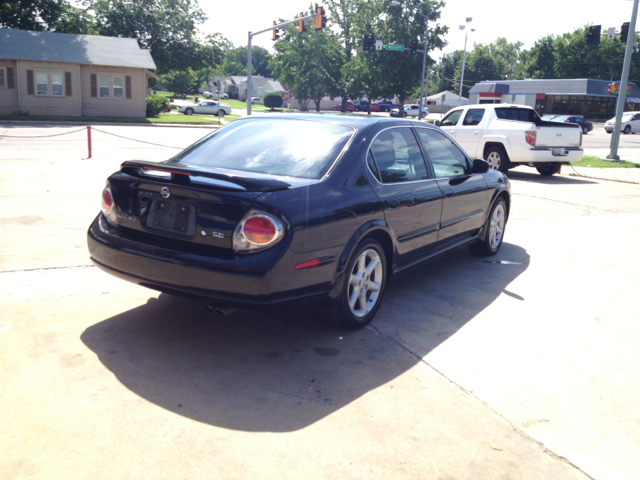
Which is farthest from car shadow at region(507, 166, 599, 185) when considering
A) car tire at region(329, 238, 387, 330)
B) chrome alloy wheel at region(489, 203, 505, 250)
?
car tire at region(329, 238, 387, 330)

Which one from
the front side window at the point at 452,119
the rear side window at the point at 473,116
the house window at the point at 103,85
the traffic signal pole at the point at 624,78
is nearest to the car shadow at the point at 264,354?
the rear side window at the point at 473,116

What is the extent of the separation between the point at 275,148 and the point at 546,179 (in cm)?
1219

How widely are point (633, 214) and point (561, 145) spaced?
497 centimetres

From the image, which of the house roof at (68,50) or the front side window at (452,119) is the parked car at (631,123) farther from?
the house roof at (68,50)

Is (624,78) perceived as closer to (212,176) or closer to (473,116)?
(473,116)

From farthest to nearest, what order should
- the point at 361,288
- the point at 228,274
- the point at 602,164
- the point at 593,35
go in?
the point at 593,35 < the point at 602,164 < the point at 361,288 < the point at 228,274

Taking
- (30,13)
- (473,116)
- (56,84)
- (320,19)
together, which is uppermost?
(30,13)

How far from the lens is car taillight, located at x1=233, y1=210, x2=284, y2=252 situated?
355 cm

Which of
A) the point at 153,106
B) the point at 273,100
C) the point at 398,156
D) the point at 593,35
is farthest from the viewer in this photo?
the point at 273,100

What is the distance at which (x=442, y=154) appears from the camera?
5.72 meters

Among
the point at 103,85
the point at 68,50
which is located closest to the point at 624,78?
the point at 103,85

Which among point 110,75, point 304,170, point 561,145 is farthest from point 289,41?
point 304,170

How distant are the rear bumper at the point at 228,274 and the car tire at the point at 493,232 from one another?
10.6 feet

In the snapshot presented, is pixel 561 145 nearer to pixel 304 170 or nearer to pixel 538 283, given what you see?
pixel 538 283
